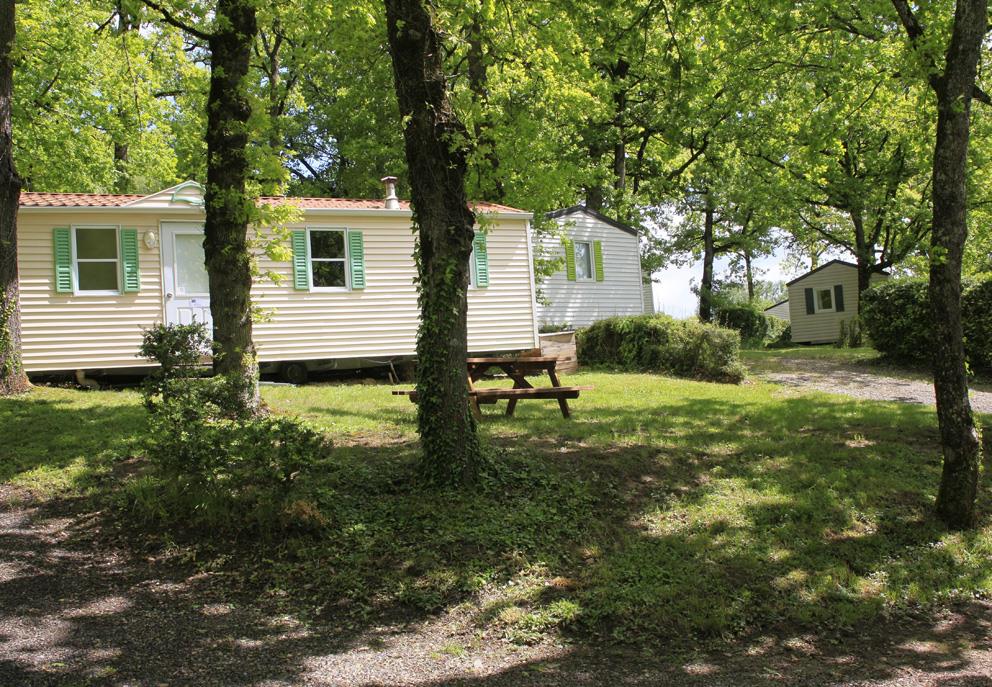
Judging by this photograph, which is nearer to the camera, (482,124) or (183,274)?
(482,124)

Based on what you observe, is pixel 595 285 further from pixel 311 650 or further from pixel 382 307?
pixel 311 650

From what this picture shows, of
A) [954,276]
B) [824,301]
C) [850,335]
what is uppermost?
[824,301]

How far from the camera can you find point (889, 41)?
36.4 ft

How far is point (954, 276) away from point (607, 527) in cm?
366

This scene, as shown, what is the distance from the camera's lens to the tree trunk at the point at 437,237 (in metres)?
6.34

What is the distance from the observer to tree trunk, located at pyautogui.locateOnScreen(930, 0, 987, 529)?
647 centimetres

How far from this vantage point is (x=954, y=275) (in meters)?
6.53

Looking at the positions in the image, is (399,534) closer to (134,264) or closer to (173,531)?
(173,531)

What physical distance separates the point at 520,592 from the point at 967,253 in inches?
869

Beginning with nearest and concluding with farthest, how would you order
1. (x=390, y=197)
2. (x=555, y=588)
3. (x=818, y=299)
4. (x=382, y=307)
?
1. (x=555, y=588)
2. (x=382, y=307)
3. (x=390, y=197)
4. (x=818, y=299)

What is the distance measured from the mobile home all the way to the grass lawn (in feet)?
13.0

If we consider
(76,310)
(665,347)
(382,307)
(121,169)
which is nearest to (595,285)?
(665,347)

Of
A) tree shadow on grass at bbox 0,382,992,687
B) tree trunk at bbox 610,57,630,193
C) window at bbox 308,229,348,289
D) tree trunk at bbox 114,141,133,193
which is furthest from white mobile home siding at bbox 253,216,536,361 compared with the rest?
tree trunk at bbox 610,57,630,193

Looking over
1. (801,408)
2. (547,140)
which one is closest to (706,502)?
(801,408)
